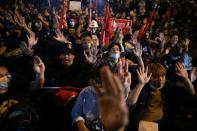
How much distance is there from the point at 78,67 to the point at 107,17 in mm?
2795

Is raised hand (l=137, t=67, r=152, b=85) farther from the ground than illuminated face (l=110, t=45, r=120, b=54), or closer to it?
farther from the ground

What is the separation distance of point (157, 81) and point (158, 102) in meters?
0.26

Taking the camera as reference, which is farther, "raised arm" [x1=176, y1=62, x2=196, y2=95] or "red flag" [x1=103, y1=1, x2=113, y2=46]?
"red flag" [x1=103, y1=1, x2=113, y2=46]

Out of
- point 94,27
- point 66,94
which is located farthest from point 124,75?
point 94,27

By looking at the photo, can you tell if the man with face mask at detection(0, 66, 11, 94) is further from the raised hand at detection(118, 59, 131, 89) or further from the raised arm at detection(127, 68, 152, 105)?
the raised arm at detection(127, 68, 152, 105)

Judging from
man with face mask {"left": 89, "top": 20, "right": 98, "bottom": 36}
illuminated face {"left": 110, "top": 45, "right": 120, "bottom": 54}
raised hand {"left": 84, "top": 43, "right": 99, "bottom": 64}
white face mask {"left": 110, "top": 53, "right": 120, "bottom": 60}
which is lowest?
man with face mask {"left": 89, "top": 20, "right": 98, "bottom": 36}

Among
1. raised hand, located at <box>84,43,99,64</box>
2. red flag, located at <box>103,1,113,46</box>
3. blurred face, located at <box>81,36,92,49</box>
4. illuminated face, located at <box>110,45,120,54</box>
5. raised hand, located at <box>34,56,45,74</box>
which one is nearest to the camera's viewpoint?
raised hand, located at <box>34,56,45,74</box>

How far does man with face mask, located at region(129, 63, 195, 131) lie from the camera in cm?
490

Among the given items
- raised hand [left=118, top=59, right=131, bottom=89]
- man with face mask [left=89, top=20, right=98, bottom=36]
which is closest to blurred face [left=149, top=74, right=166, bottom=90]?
raised hand [left=118, top=59, right=131, bottom=89]

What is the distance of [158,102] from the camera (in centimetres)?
501

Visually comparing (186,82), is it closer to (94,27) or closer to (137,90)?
(137,90)

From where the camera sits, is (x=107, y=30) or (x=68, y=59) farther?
(x=107, y=30)

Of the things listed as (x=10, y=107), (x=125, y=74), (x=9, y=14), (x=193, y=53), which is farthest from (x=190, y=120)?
(x=9, y=14)

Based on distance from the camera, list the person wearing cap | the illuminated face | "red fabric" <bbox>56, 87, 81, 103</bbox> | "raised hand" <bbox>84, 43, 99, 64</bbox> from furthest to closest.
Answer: "raised hand" <bbox>84, 43, 99, 64</bbox> → the illuminated face → the person wearing cap → "red fabric" <bbox>56, 87, 81, 103</bbox>
